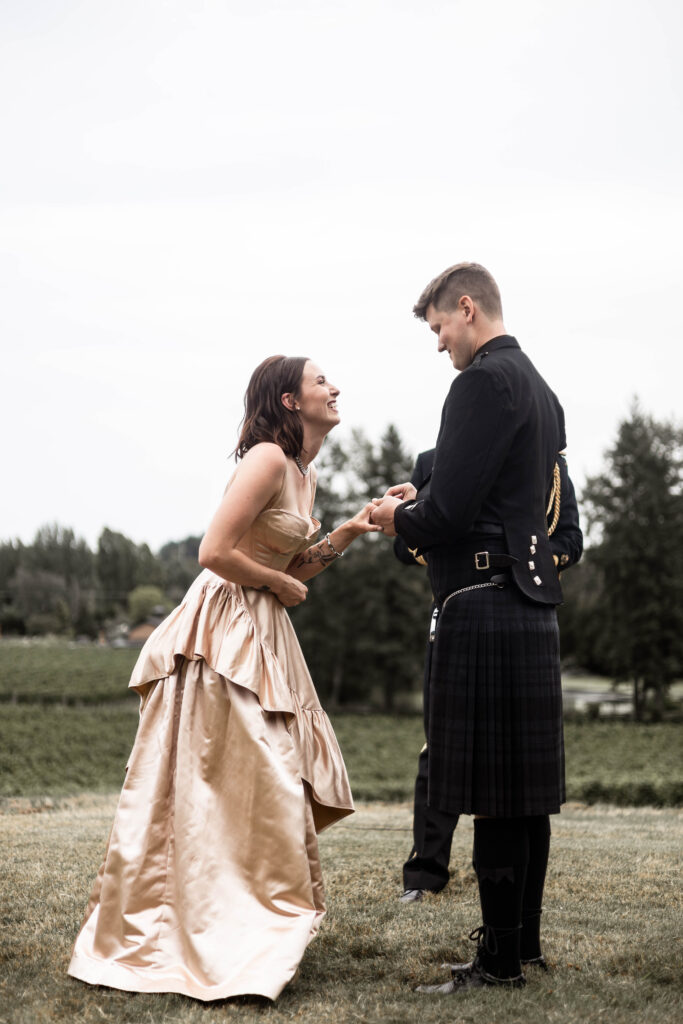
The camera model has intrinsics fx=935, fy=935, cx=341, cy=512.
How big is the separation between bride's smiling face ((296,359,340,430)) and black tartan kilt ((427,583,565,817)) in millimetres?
1039

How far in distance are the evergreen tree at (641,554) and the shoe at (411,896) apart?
3511 cm

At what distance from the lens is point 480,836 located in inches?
131

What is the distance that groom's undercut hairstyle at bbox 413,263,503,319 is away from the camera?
355 cm

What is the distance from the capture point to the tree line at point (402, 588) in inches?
1506

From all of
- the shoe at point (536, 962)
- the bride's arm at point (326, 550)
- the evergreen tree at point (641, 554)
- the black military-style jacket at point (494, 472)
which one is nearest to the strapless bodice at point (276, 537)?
the bride's arm at point (326, 550)

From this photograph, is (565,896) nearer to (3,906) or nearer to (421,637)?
Result: (3,906)

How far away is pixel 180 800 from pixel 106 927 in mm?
532

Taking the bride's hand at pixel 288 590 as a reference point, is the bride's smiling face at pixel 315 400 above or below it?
above

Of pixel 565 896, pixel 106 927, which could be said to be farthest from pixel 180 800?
pixel 565 896

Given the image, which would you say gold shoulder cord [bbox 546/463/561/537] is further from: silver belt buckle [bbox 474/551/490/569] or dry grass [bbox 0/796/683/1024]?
→ dry grass [bbox 0/796/683/1024]

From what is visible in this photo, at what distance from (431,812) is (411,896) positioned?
20.6 inches

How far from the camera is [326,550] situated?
4.17 m

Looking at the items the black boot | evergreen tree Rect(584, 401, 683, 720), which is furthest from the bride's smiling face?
evergreen tree Rect(584, 401, 683, 720)

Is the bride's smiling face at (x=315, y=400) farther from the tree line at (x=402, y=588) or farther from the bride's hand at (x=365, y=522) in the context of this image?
the tree line at (x=402, y=588)
